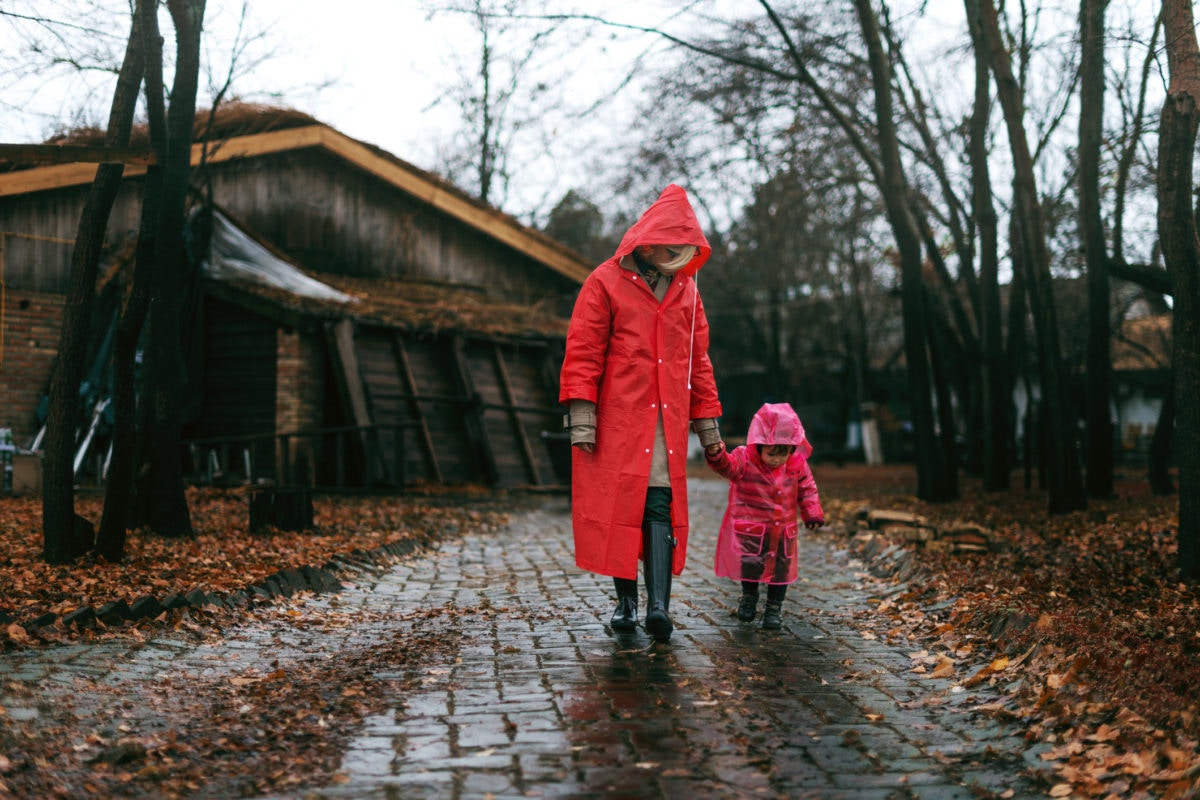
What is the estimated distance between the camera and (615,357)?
19.7 feet

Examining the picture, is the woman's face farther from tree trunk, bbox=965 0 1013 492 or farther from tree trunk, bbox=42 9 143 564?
tree trunk, bbox=965 0 1013 492

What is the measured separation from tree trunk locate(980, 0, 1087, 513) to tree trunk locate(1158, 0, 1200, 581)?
5.22 metres

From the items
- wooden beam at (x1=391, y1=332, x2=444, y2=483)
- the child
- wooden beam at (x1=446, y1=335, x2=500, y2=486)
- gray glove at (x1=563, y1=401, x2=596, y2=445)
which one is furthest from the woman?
wooden beam at (x1=446, y1=335, x2=500, y2=486)

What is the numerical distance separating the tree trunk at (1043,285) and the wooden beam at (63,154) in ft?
31.2

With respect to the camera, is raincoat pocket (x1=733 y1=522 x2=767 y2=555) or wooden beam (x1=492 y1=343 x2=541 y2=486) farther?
wooden beam (x1=492 y1=343 x2=541 y2=486)

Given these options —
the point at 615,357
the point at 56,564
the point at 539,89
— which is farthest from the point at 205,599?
the point at 539,89

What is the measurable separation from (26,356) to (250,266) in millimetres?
3271

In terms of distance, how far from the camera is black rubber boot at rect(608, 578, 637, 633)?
20.1 ft

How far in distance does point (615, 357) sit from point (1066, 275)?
2136cm

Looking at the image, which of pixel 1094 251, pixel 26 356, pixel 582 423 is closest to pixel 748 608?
pixel 582 423

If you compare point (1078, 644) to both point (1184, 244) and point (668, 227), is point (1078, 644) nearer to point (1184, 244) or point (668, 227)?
point (668, 227)

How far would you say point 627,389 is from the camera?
5949mm

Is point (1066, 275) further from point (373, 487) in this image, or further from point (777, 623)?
point (777, 623)

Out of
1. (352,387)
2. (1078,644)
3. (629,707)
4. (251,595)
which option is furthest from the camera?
(352,387)
